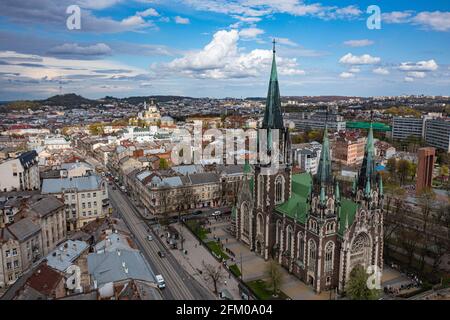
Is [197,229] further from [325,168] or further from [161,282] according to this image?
[325,168]

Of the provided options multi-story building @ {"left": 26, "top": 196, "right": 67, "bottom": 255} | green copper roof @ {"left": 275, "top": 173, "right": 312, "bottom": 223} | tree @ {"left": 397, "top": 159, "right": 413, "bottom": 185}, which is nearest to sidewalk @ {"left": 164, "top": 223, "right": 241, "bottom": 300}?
green copper roof @ {"left": 275, "top": 173, "right": 312, "bottom": 223}

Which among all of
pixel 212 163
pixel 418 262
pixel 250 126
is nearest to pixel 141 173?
pixel 212 163

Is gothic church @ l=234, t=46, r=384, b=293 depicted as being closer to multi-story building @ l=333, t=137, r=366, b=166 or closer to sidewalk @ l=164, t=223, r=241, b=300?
sidewalk @ l=164, t=223, r=241, b=300
